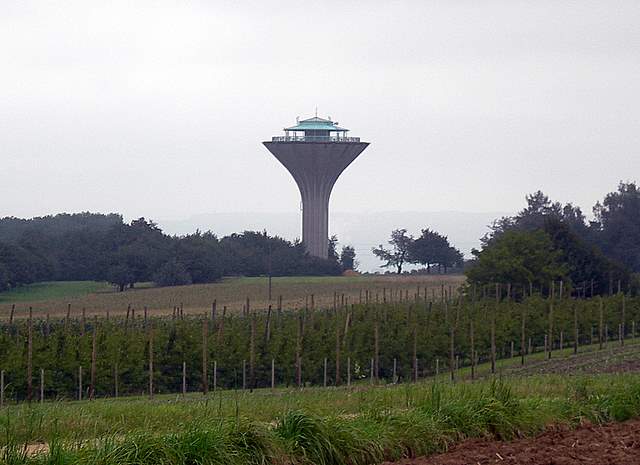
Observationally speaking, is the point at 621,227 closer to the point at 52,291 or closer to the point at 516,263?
the point at 516,263

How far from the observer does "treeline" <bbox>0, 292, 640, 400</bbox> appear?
123 ft

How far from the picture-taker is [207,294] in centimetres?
8362

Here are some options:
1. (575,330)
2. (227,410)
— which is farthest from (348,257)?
(227,410)

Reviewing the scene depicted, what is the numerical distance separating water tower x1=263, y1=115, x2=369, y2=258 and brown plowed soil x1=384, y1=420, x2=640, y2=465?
3308 inches

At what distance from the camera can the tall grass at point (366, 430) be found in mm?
11109

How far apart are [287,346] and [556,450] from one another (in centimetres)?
2907

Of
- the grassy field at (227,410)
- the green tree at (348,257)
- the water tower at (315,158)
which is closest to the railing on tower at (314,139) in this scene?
the water tower at (315,158)

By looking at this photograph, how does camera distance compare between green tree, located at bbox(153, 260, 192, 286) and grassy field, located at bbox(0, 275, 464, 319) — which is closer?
grassy field, located at bbox(0, 275, 464, 319)

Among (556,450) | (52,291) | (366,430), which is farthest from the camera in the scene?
(52,291)

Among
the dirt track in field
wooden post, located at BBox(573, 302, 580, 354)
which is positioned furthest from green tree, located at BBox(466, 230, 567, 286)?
the dirt track in field

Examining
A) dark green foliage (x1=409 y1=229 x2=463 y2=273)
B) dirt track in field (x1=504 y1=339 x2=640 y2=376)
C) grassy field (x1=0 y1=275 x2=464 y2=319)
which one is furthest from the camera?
dark green foliage (x1=409 y1=229 x2=463 y2=273)

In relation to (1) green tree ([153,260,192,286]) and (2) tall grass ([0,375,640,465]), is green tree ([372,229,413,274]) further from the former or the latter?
(2) tall grass ([0,375,640,465])

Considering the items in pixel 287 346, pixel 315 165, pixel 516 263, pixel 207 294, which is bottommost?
pixel 287 346

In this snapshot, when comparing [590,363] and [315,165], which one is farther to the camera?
[315,165]
